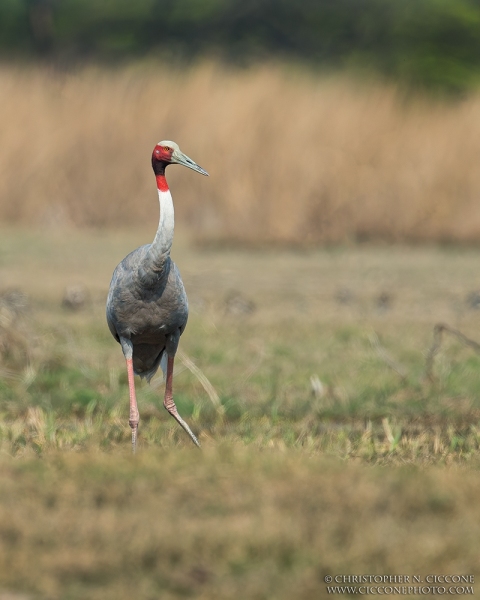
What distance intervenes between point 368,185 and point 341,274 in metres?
2.31

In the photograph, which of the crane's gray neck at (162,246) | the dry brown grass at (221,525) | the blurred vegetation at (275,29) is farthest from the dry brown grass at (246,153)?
the blurred vegetation at (275,29)

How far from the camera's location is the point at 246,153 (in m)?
12.1

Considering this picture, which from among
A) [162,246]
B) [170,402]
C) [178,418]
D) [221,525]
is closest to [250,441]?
[178,418]

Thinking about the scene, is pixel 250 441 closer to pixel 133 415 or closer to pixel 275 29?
pixel 133 415

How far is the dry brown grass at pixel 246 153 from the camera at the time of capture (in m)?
11.4

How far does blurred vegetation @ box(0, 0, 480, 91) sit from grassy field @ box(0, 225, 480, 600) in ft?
52.2

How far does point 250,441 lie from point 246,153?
8.04 m

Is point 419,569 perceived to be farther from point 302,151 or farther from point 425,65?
point 425,65

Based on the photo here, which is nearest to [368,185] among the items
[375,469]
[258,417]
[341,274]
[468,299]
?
[341,274]

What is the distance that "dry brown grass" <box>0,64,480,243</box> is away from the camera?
1136 cm

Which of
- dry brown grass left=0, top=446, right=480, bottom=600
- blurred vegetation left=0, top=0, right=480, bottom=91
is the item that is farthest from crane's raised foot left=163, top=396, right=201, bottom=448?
blurred vegetation left=0, top=0, right=480, bottom=91

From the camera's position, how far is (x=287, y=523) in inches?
117

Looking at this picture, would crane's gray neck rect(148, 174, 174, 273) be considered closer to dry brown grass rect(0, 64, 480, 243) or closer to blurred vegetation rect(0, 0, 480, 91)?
dry brown grass rect(0, 64, 480, 243)

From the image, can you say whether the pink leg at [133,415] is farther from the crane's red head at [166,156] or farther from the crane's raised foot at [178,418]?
the crane's red head at [166,156]
